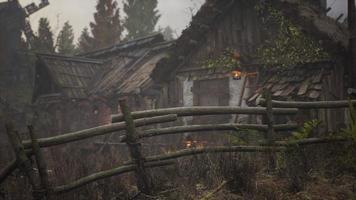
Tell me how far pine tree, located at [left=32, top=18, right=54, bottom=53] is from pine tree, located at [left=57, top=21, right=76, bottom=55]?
285 cm

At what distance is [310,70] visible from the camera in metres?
10.6

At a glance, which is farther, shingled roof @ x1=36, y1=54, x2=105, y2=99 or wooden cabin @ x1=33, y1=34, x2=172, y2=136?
shingled roof @ x1=36, y1=54, x2=105, y2=99

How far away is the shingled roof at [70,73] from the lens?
18328 mm

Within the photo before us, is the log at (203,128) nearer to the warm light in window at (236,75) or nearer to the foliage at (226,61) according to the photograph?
the warm light in window at (236,75)

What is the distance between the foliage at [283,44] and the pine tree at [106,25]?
85.9 ft

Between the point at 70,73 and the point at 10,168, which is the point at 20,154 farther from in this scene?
the point at 70,73

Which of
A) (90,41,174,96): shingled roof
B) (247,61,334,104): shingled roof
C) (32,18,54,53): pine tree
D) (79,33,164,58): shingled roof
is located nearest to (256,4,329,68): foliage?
(247,61,334,104): shingled roof

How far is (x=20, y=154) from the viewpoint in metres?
4.86

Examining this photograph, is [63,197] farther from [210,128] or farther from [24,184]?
[210,128]

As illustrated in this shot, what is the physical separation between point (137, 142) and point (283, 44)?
24.1 feet

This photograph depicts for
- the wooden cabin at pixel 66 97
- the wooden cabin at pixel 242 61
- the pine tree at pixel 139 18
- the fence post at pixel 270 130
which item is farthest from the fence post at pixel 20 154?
the pine tree at pixel 139 18

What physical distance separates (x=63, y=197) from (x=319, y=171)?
3.80 metres

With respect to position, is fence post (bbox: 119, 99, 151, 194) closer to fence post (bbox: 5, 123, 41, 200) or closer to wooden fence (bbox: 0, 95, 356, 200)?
wooden fence (bbox: 0, 95, 356, 200)

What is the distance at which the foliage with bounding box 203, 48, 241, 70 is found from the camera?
1238cm
